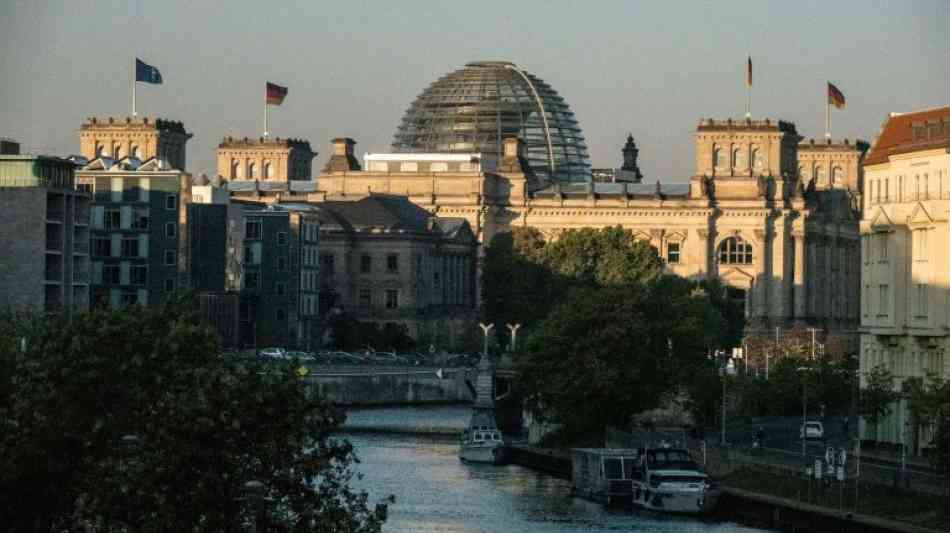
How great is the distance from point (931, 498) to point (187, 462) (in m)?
23.5

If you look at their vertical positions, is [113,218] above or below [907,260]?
above

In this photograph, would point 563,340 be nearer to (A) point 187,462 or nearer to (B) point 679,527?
(B) point 679,527

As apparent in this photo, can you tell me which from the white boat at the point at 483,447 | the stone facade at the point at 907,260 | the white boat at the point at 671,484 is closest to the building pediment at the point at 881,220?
the stone facade at the point at 907,260

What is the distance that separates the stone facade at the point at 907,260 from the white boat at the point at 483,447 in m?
23.0

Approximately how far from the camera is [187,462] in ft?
213

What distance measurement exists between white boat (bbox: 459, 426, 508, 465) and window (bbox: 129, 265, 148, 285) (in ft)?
120

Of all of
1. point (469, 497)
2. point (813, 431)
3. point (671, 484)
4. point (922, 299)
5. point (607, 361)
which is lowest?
point (469, 497)

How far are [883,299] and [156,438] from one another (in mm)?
39509

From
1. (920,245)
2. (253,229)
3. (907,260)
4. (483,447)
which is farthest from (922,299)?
(253,229)

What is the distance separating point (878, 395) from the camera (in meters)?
95.8

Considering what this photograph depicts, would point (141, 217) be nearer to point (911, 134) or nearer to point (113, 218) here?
point (113, 218)

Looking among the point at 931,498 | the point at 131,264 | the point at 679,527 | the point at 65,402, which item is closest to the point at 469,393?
the point at 131,264

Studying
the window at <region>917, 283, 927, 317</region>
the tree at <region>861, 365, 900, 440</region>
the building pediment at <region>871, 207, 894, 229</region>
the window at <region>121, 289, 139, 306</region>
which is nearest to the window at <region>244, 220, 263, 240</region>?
the window at <region>121, 289, 139, 306</region>

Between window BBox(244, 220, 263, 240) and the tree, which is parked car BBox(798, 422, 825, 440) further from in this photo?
window BBox(244, 220, 263, 240)
